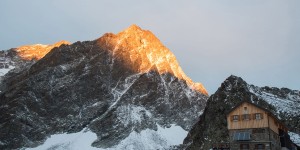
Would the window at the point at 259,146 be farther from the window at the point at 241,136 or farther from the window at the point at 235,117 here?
the window at the point at 235,117

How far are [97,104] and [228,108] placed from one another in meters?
84.7

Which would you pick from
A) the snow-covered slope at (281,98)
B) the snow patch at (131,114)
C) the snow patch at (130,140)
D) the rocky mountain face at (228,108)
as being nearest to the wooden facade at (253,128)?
the rocky mountain face at (228,108)

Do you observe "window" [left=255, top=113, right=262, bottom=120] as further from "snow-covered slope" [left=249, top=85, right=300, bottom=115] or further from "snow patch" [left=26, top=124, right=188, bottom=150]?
"snow patch" [left=26, top=124, right=188, bottom=150]

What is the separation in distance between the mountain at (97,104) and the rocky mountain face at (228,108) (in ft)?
141

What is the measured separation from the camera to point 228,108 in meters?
101

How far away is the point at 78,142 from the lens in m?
148

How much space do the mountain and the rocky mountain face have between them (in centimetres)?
4298

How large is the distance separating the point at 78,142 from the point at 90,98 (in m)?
33.7

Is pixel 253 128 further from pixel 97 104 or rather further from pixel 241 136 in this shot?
pixel 97 104

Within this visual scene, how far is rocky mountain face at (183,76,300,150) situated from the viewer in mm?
95875

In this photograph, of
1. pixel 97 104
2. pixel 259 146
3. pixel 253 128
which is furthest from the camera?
pixel 97 104

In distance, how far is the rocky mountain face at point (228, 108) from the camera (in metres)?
95.9

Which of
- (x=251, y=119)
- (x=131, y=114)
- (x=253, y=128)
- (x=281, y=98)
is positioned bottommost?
(x=253, y=128)

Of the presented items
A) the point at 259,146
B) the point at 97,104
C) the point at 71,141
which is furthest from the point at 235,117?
the point at 97,104
